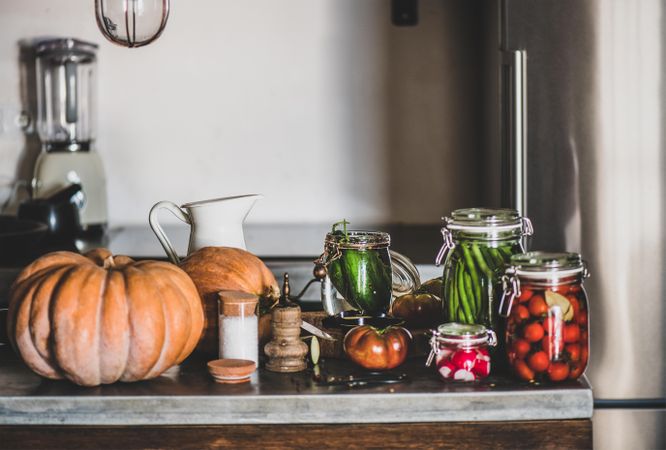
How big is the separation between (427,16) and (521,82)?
77 cm

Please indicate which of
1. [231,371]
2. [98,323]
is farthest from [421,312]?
[98,323]

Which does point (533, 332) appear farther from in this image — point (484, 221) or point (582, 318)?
point (484, 221)

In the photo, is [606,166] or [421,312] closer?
[421,312]

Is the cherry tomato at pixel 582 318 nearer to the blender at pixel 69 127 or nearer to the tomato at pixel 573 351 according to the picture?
the tomato at pixel 573 351

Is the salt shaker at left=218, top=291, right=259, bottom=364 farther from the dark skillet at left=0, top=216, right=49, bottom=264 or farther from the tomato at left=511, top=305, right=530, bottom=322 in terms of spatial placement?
the dark skillet at left=0, top=216, right=49, bottom=264

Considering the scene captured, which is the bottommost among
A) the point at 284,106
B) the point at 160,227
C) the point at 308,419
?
the point at 308,419

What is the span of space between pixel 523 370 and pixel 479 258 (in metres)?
0.16

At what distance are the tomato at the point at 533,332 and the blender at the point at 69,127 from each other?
1.76 metres

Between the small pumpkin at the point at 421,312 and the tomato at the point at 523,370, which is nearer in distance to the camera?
the tomato at the point at 523,370

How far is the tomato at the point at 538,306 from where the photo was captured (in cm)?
109

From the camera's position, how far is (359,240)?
1.30m

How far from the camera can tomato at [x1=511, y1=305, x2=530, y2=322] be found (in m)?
1.10

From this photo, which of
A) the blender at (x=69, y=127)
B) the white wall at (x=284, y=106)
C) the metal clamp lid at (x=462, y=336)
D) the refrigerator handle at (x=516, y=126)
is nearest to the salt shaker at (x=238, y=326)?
the metal clamp lid at (x=462, y=336)

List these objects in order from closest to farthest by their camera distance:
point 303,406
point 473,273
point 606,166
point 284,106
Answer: point 303,406 < point 473,273 < point 606,166 < point 284,106
